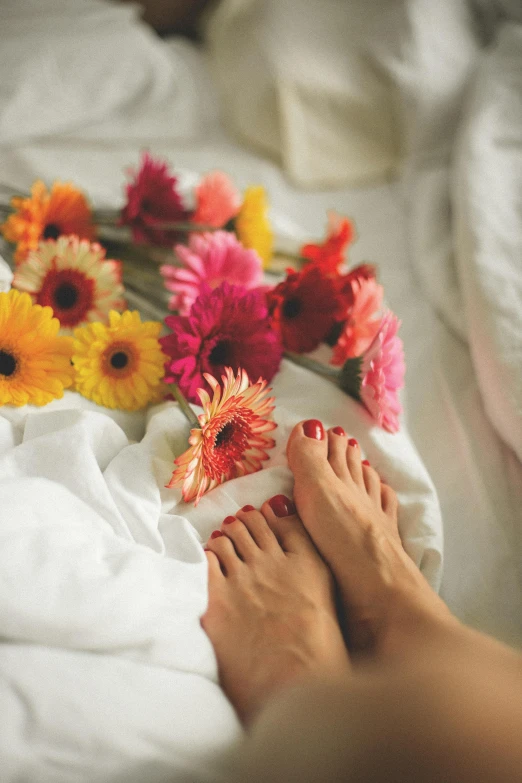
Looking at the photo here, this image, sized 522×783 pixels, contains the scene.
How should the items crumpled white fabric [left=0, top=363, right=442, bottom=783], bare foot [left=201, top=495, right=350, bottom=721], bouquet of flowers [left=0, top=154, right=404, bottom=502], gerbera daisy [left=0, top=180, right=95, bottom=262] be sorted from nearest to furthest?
1. crumpled white fabric [left=0, top=363, right=442, bottom=783]
2. bare foot [left=201, top=495, right=350, bottom=721]
3. bouquet of flowers [left=0, top=154, right=404, bottom=502]
4. gerbera daisy [left=0, top=180, right=95, bottom=262]

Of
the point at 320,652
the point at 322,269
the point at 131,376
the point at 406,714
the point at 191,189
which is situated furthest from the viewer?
the point at 191,189

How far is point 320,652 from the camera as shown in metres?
0.58

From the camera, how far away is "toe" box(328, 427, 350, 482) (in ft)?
2.50

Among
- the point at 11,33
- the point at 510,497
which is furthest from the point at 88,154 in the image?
the point at 510,497

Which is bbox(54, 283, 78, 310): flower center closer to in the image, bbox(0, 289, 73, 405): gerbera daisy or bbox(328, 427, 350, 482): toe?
bbox(0, 289, 73, 405): gerbera daisy

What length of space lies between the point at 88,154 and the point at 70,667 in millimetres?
942

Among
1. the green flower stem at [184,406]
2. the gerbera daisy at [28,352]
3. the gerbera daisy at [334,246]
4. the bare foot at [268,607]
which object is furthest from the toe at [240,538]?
the gerbera daisy at [334,246]

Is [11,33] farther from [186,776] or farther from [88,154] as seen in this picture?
[186,776]

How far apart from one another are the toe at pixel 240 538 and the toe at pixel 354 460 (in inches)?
6.2

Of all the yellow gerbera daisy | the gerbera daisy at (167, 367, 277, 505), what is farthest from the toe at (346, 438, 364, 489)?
the yellow gerbera daisy

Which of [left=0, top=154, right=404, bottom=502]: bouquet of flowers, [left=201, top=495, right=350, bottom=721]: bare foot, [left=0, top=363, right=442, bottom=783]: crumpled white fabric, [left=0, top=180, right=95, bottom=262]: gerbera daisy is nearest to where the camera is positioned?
[left=0, top=363, right=442, bottom=783]: crumpled white fabric

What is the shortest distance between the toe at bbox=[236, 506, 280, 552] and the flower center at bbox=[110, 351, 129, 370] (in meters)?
0.22

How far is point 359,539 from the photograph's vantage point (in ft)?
2.31

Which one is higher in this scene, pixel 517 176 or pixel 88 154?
pixel 517 176
